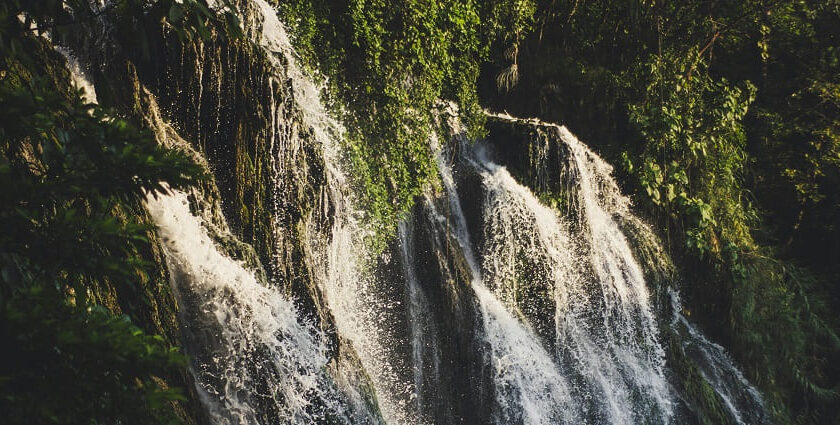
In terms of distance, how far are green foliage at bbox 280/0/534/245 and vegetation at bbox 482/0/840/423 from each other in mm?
2280

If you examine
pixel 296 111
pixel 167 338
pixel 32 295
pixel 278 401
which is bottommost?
pixel 278 401

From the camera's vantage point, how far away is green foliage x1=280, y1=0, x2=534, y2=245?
6.11m

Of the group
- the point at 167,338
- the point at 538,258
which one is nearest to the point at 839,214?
the point at 538,258

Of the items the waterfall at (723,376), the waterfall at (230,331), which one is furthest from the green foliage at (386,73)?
the waterfall at (723,376)

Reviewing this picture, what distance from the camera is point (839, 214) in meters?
10.7

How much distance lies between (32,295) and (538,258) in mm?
6283

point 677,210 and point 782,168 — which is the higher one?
point 782,168

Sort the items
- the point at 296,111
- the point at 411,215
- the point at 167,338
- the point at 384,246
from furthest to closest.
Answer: the point at 411,215 → the point at 384,246 → the point at 296,111 → the point at 167,338

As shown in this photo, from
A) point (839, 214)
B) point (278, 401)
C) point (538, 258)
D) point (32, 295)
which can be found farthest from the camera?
point (839, 214)

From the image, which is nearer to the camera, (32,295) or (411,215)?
(32,295)

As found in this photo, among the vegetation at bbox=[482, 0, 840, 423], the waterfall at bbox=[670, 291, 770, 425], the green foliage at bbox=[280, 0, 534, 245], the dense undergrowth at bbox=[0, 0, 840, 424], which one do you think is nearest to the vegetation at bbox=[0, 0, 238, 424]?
the dense undergrowth at bbox=[0, 0, 840, 424]

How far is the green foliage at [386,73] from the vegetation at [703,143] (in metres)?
2.28

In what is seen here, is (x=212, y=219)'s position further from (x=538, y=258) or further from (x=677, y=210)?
(x=677, y=210)

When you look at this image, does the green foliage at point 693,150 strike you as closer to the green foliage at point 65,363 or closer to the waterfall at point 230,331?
the waterfall at point 230,331
